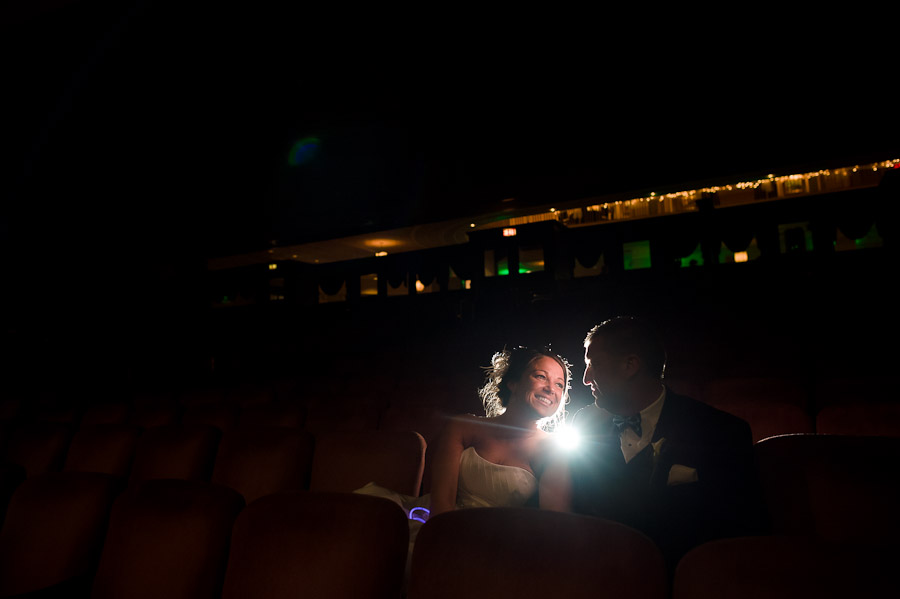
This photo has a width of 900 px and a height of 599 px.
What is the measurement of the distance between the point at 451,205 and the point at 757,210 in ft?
14.3

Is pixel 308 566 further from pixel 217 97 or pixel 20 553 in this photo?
pixel 217 97

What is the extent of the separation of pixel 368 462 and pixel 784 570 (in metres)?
1.18

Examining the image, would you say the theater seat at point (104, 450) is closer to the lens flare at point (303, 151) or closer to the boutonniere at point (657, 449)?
the boutonniere at point (657, 449)

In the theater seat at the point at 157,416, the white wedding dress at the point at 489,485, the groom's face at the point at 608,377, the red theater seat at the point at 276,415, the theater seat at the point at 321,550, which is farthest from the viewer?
the theater seat at the point at 157,416

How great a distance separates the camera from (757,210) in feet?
22.7

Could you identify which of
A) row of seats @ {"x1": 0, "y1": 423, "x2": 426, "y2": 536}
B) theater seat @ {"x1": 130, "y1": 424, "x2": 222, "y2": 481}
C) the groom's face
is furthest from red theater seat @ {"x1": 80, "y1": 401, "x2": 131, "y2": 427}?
the groom's face

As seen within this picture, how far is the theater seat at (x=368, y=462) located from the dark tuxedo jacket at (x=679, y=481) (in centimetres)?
58

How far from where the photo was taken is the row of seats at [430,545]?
616mm

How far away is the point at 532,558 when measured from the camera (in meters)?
0.69

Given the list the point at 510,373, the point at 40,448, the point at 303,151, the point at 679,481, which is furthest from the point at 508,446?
the point at 303,151

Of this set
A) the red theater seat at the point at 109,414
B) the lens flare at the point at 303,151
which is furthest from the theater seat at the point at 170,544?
the lens flare at the point at 303,151

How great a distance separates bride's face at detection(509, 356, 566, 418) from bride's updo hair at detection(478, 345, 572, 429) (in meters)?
0.02

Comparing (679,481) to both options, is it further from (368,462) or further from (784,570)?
(368,462)

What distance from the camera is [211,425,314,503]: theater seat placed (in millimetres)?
1565
